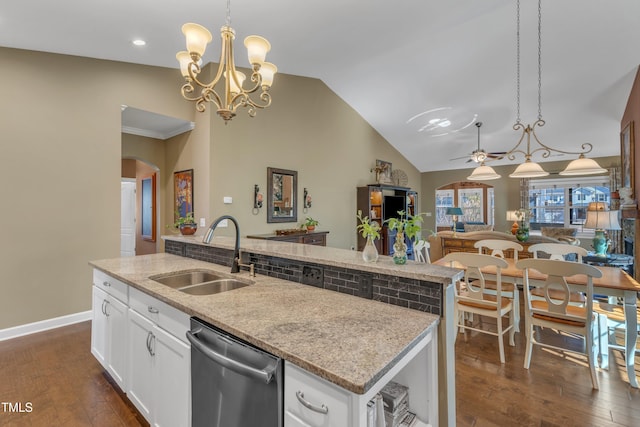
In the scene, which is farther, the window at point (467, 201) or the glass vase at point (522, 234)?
the window at point (467, 201)

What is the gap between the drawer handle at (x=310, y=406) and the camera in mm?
909

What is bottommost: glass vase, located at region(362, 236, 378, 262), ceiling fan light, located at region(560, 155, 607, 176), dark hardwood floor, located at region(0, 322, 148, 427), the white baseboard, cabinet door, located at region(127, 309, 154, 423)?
dark hardwood floor, located at region(0, 322, 148, 427)

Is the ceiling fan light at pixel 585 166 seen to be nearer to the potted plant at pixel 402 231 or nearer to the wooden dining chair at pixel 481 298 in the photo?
the wooden dining chair at pixel 481 298

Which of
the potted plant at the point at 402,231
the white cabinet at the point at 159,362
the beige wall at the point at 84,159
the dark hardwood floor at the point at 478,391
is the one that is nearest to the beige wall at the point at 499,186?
the beige wall at the point at 84,159

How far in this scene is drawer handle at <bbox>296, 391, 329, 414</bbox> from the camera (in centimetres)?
91

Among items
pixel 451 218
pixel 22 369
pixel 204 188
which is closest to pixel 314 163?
pixel 204 188

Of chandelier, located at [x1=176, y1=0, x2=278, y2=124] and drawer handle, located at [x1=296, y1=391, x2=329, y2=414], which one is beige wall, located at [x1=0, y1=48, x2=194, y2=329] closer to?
chandelier, located at [x1=176, y1=0, x2=278, y2=124]

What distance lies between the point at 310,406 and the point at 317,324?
1.07ft

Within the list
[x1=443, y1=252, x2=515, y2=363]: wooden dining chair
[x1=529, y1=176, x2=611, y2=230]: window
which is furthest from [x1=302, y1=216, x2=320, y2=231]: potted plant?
[x1=529, y1=176, x2=611, y2=230]: window

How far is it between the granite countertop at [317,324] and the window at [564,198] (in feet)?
27.9

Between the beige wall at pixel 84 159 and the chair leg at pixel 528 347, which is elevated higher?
Answer: the beige wall at pixel 84 159

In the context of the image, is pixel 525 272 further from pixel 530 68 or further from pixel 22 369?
pixel 22 369

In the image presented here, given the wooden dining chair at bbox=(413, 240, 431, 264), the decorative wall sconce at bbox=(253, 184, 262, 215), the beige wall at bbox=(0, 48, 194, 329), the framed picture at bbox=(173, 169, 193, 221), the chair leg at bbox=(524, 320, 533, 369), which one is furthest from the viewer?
the decorative wall sconce at bbox=(253, 184, 262, 215)

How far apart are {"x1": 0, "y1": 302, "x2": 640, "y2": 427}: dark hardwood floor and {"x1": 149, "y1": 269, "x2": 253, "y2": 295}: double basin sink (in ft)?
2.84
